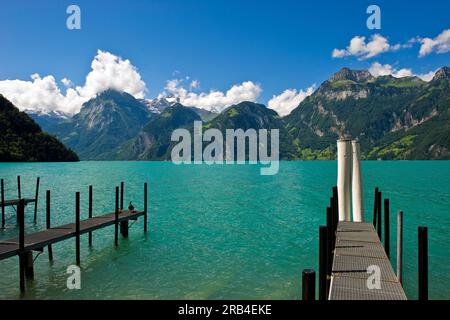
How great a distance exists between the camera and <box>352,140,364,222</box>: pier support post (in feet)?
76.1

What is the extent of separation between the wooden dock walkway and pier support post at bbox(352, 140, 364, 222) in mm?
3513

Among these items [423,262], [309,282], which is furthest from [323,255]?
[309,282]

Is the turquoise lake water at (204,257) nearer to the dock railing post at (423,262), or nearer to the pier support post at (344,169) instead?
the pier support post at (344,169)

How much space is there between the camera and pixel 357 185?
913 inches

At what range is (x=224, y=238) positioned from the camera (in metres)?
30.5

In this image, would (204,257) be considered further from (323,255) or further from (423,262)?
(423,262)

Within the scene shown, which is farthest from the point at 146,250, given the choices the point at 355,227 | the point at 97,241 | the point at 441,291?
the point at 441,291

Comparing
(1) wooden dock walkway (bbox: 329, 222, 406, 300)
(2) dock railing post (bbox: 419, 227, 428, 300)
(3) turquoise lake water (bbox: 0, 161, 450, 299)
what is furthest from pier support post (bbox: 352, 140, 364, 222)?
(2) dock railing post (bbox: 419, 227, 428, 300)

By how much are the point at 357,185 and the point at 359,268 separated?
1096 centimetres

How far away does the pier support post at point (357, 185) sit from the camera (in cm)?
2320

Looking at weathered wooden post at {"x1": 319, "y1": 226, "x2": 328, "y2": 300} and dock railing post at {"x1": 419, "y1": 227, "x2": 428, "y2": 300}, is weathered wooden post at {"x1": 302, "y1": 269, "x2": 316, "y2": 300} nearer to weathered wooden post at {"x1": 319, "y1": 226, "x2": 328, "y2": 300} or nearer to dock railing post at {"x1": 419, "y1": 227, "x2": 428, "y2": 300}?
weathered wooden post at {"x1": 319, "y1": 226, "x2": 328, "y2": 300}

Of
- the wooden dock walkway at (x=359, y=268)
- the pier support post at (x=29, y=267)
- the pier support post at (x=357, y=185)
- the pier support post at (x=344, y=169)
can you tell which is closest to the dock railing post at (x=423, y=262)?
the wooden dock walkway at (x=359, y=268)

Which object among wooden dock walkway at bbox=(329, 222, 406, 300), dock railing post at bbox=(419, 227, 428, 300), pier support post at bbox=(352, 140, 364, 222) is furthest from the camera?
pier support post at bbox=(352, 140, 364, 222)
